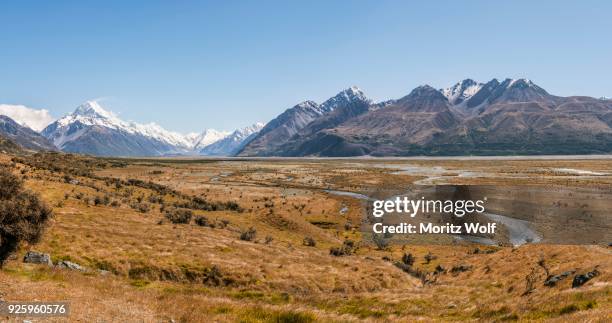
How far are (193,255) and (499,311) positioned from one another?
20.9 m

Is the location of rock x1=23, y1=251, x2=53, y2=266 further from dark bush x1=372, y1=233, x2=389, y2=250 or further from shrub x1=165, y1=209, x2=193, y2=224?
dark bush x1=372, y1=233, x2=389, y2=250

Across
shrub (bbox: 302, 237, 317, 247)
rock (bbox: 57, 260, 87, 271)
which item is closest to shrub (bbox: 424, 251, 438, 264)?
shrub (bbox: 302, 237, 317, 247)

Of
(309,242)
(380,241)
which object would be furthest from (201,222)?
(380,241)

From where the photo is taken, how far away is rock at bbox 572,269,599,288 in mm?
19797

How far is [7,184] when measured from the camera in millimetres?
19922

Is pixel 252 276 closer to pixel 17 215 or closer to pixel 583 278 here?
pixel 17 215

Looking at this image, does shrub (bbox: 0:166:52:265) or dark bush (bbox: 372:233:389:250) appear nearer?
shrub (bbox: 0:166:52:265)

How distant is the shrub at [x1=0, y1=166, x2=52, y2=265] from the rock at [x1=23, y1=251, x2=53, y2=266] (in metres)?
1.26

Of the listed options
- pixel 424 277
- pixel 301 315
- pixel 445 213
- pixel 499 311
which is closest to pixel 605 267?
pixel 499 311

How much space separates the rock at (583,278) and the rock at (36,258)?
2948cm

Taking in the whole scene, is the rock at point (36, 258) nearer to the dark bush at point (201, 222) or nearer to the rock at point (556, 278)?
the dark bush at point (201, 222)

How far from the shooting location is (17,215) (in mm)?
19344

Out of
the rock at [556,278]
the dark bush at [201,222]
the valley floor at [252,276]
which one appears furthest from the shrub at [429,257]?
the dark bush at [201,222]

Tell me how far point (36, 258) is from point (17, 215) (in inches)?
127
